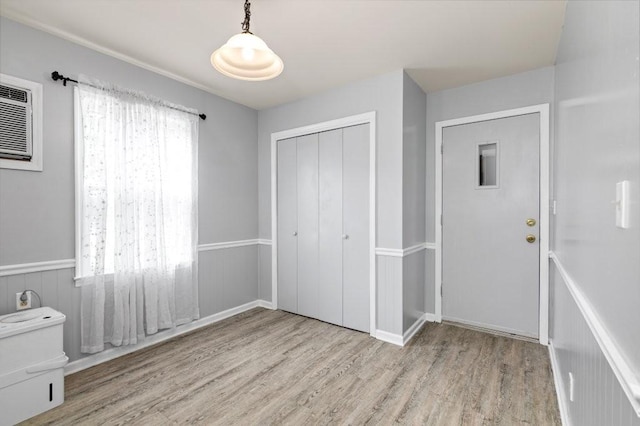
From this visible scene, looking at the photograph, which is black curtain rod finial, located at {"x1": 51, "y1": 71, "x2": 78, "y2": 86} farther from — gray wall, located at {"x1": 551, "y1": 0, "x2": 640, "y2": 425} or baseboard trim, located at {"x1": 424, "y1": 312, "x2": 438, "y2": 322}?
baseboard trim, located at {"x1": 424, "y1": 312, "x2": 438, "y2": 322}

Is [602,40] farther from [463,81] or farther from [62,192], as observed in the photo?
[62,192]

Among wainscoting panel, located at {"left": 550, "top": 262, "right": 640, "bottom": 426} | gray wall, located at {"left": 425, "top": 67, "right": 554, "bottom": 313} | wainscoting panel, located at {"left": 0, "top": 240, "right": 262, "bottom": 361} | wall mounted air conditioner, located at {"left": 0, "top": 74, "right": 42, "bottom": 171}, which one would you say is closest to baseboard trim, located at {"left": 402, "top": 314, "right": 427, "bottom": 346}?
gray wall, located at {"left": 425, "top": 67, "right": 554, "bottom": 313}

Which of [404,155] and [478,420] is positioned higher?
[404,155]

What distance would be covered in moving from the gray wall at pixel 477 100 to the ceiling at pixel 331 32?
120mm

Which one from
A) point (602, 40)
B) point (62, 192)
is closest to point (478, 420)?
point (602, 40)

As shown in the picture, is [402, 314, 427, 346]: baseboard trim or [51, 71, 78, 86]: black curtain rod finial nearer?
[51, 71, 78, 86]: black curtain rod finial

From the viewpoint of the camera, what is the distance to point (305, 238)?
3.63 meters

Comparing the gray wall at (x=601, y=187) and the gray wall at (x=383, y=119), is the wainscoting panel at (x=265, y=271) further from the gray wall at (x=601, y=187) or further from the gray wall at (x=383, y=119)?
the gray wall at (x=601, y=187)

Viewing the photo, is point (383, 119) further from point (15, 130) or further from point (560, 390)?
point (15, 130)

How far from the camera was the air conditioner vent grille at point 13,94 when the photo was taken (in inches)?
81.5

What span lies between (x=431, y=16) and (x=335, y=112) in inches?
55.2

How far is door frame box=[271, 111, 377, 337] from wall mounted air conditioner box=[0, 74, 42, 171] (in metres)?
2.21

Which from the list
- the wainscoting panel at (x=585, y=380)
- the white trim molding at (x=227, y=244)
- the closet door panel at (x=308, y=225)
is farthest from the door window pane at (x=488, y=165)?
the white trim molding at (x=227, y=244)

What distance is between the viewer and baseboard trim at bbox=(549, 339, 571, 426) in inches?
70.1
